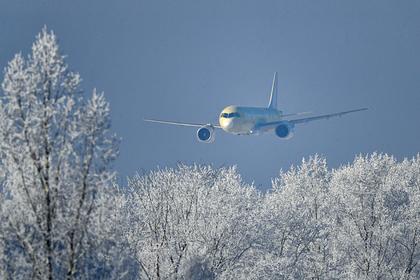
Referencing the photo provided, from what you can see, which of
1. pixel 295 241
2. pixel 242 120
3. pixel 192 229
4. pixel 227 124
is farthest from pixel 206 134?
pixel 192 229

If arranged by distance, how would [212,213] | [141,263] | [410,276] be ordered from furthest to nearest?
1. [410,276]
2. [212,213]
3. [141,263]

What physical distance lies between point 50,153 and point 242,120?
251 feet

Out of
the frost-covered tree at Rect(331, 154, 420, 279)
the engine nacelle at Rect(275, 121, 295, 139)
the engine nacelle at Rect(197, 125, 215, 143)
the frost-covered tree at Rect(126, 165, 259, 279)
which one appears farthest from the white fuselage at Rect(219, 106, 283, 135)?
the frost-covered tree at Rect(126, 165, 259, 279)

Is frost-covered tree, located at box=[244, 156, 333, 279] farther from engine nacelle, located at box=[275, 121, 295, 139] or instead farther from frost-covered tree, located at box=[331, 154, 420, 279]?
engine nacelle, located at box=[275, 121, 295, 139]

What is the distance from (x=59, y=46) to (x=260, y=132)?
Answer: 3157 inches

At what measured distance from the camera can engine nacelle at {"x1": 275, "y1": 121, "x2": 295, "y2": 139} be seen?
3607 inches

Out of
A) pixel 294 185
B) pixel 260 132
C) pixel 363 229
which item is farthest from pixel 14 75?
pixel 260 132

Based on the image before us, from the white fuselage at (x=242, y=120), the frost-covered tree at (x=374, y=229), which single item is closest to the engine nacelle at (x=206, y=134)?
the white fuselage at (x=242, y=120)

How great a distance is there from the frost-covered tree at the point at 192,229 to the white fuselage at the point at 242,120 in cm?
4467

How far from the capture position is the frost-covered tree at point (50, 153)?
858 inches

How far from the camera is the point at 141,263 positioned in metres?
40.2

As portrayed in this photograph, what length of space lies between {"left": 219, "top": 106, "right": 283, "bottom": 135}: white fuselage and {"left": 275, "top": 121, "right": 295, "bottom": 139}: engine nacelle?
600 cm

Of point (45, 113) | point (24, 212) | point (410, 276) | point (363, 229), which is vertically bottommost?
point (24, 212)

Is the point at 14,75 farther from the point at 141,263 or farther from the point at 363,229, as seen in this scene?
the point at 363,229
